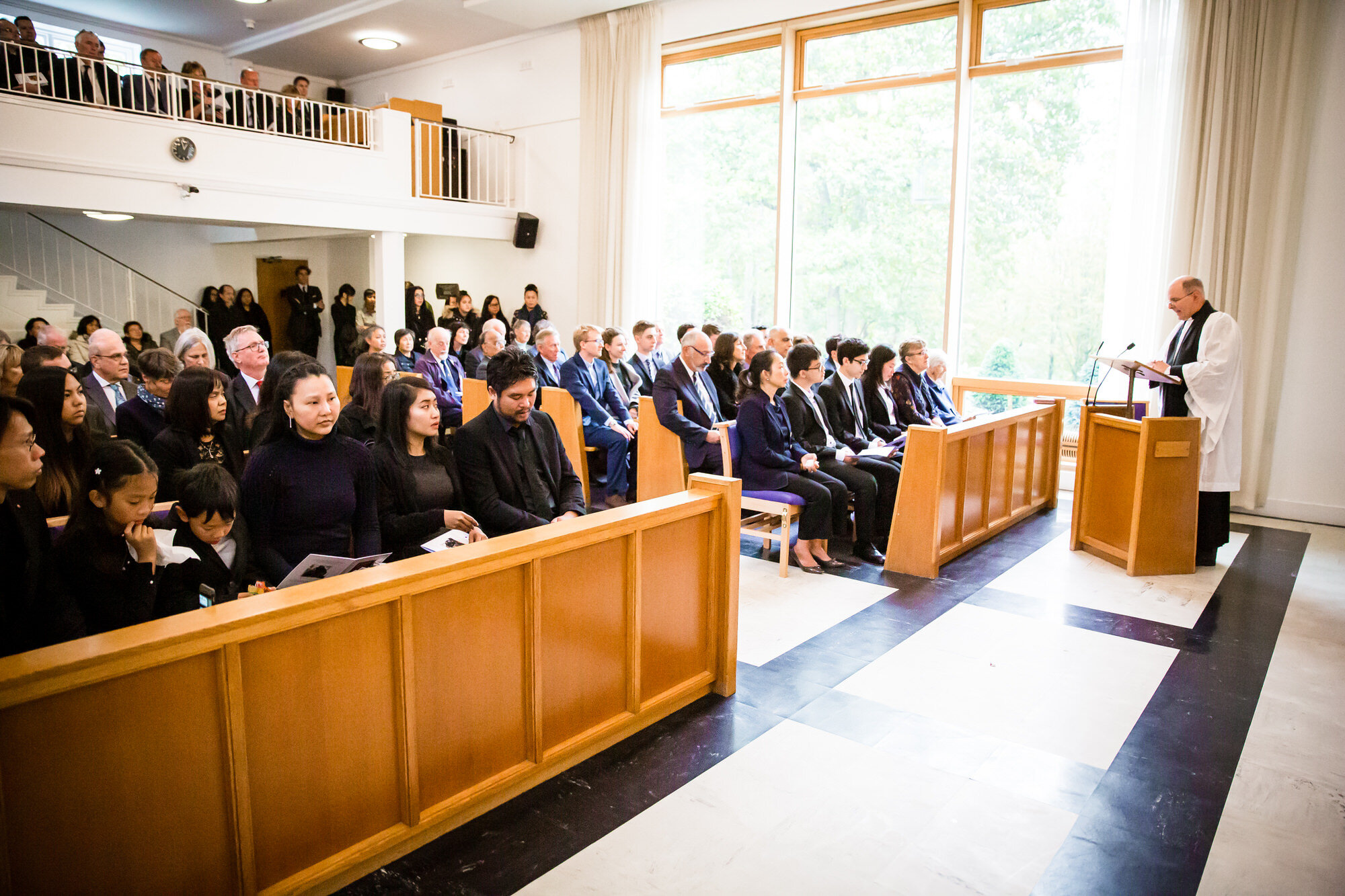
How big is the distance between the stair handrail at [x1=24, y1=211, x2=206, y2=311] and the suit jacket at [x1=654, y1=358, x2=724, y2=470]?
8190mm

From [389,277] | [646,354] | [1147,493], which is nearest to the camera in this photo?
[1147,493]

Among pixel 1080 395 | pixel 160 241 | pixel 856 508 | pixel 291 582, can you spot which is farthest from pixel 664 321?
pixel 291 582

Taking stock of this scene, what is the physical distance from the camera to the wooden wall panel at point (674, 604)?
289 centimetres

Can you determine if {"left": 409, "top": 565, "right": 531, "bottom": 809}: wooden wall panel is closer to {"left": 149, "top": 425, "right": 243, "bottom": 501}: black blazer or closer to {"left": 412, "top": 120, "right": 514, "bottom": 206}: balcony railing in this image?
{"left": 149, "top": 425, "right": 243, "bottom": 501}: black blazer

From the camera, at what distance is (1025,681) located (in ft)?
11.3

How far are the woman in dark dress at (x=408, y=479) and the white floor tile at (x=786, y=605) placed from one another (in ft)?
4.23

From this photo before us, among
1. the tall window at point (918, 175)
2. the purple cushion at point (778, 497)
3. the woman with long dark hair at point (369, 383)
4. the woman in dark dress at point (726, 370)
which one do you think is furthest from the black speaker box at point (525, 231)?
the woman with long dark hair at point (369, 383)

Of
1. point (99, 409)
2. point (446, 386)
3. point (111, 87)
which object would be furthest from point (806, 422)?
point (111, 87)

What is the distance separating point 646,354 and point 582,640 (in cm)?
488

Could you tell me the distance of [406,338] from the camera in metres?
7.53

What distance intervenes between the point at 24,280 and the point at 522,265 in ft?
18.4

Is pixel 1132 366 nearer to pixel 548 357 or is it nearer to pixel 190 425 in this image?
pixel 548 357

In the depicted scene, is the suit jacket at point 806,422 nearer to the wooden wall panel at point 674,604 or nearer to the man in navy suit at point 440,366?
the wooden wall panel at point 674,604

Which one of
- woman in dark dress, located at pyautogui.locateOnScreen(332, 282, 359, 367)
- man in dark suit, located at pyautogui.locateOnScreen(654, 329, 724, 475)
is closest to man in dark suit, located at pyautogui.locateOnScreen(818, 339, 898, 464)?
man in dark suit, located at pyautogui.locateOnScreen(654, 329, 724, 475)
